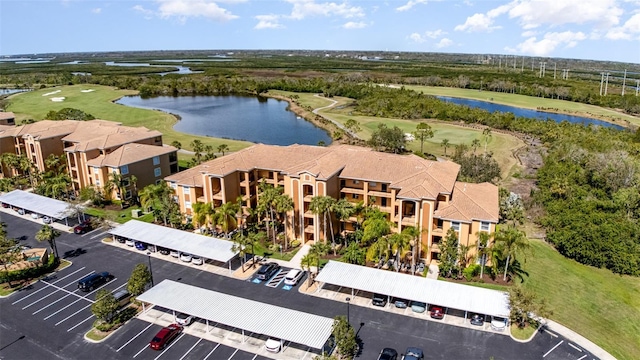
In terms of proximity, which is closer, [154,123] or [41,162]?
[41,162]

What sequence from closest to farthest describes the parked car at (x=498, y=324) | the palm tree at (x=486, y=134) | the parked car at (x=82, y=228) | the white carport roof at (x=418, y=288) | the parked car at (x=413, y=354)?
the parked car at (x=413, y=354), the parked car at (x=498, y=324), the white carport roof at (x=418, y=288), the parked car at (x=82, y=228), the palm tree at (x=486, y=134)

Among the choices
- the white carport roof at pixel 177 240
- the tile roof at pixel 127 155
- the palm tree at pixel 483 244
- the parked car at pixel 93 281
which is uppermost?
the tile roof at pixel 127 155

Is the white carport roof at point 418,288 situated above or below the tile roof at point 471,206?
below

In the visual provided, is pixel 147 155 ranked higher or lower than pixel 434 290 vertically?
higher

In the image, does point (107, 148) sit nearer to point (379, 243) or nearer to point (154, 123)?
point (379, 243)

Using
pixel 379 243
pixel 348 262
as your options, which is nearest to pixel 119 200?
pixel 348 262

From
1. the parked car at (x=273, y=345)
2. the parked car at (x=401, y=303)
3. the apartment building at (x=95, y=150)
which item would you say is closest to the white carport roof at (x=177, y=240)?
the parked car at (x=273, y=345)

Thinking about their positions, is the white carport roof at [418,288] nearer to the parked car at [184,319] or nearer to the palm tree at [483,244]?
the palm tree at [483,244]
